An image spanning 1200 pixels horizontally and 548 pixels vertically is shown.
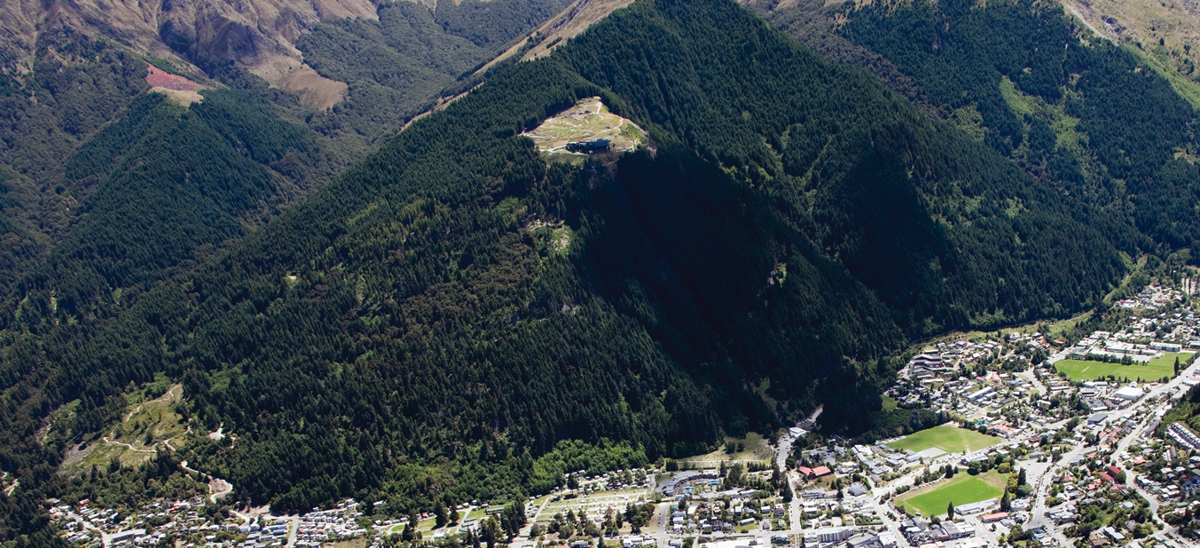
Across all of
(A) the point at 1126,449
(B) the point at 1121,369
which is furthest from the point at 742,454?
(B) the point at 1121,369

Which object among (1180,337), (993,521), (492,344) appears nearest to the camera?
(993,521)

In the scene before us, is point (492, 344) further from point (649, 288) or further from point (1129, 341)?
point (1129, 341)

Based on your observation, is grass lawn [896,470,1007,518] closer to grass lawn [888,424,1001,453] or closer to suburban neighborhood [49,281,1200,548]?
suburban neighborhood [49,281,1200,548]

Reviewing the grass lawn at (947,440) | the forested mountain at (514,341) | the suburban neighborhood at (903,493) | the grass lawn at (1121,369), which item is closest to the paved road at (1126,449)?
the suburban neighborhood at (903,493)

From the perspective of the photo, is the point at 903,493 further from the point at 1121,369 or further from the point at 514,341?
the point at 514,341

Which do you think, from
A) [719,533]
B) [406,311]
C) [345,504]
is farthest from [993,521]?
[406,311]

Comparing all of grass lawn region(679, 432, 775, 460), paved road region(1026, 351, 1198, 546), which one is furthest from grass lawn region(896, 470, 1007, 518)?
grass lawn region(679, 432, 775, 460)

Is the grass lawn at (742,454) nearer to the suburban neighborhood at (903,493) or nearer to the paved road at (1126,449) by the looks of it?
the suburban neighborhood at (903,493)
